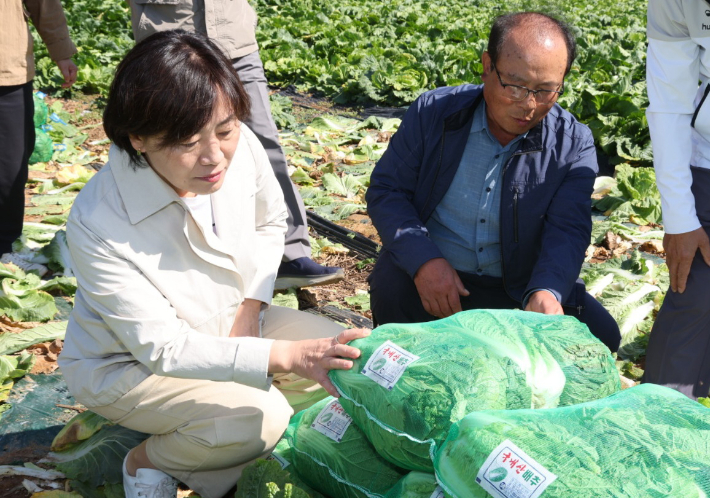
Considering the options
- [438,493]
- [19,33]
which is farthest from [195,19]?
[438,493]

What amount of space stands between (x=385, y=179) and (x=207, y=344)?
1215 millimetres

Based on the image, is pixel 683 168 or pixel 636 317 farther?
pixel 636 317

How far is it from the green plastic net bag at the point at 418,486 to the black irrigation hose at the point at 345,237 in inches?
102

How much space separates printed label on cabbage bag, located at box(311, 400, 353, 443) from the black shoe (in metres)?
1.68

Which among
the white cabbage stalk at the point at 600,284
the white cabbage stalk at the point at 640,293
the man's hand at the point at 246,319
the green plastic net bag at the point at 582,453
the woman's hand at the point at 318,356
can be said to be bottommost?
the white cabbage stalk at the point at 600,284

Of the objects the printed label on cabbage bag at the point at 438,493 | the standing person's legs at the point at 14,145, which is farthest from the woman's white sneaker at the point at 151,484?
the standing person's legs at the point at 14,145

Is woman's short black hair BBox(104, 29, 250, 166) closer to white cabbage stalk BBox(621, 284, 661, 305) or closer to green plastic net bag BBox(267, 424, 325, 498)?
green plastic net bag BBox(267, 424, 325, 498)

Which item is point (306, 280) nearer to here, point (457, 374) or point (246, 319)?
point (246, 319)

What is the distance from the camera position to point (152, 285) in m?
2.10

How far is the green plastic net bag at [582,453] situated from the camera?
4.66ft

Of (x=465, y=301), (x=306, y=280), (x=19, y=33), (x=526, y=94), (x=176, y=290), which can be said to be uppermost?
(x=526, y=94)

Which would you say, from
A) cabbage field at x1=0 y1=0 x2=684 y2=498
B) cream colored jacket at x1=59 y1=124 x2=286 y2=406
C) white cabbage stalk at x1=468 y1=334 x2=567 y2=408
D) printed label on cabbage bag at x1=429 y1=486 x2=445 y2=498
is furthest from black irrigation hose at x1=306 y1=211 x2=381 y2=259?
printed label on cabbage bag at x1=429 y1=486 x2=445 y2=498

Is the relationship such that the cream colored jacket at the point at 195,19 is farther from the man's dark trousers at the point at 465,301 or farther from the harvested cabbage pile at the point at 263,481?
the harvested cabbage pile at the point at 263,481

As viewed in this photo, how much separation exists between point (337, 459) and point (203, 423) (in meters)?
0.40
